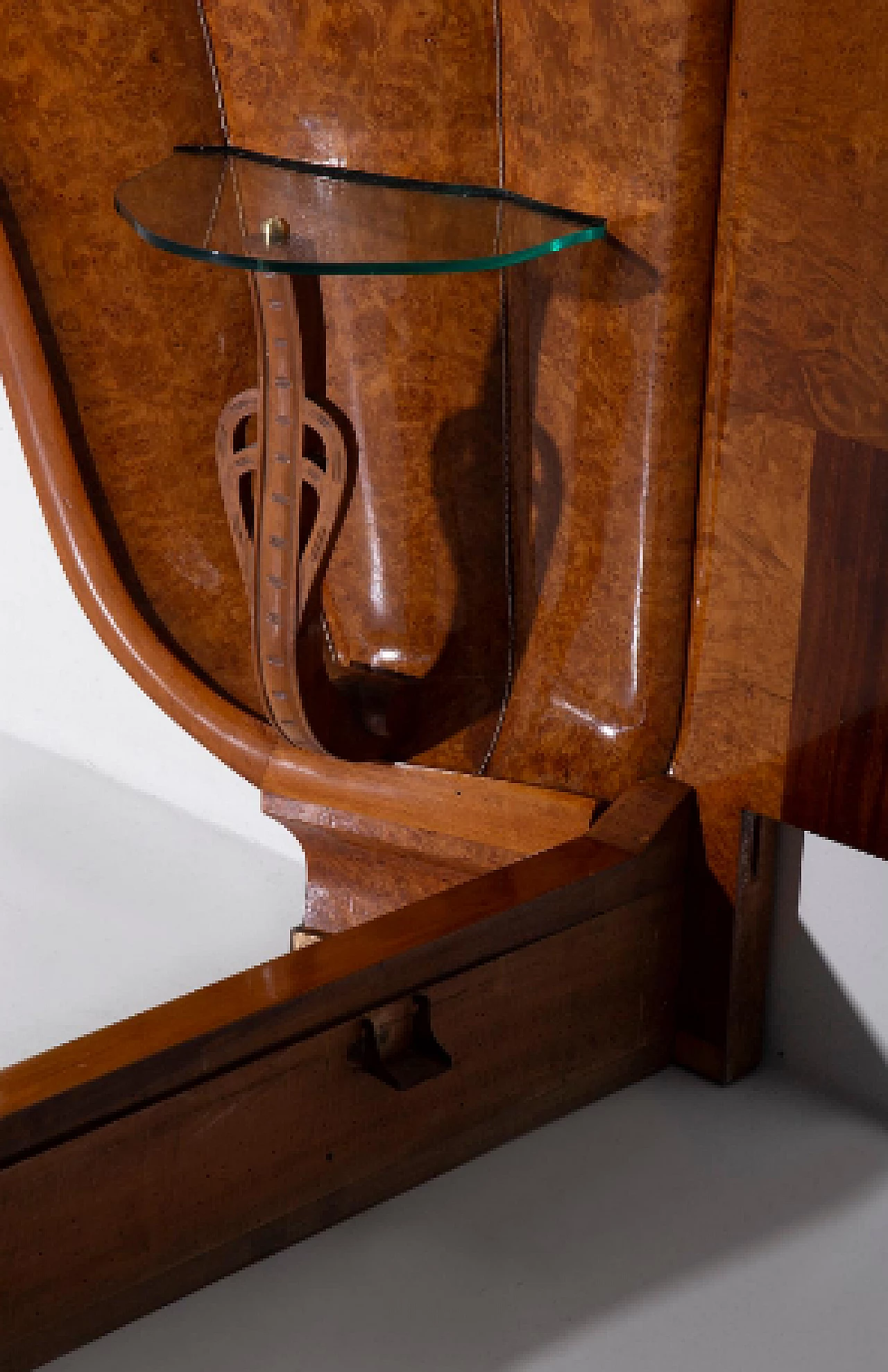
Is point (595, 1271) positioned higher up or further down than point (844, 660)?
further down

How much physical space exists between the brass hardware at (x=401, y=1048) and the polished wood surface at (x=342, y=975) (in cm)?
1

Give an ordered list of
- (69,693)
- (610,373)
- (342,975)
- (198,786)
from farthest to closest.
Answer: (69,693), (198,786), (610,373), (342,975)

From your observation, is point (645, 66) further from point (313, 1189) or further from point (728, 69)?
point (313, 1189)

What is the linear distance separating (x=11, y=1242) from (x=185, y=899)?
1.65 feet

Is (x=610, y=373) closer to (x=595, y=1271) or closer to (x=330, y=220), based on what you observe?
(x=330, y=220)

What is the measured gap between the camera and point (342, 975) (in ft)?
2.75

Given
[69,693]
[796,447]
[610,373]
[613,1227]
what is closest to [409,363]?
[610,373]

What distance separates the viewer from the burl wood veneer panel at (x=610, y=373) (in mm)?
902

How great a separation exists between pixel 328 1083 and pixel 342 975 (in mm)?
58

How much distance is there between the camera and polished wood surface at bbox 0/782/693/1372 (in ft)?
2.55

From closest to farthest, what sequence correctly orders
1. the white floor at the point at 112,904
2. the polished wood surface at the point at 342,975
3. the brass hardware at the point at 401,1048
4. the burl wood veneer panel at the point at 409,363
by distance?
the polished wood surface at the point at 342,975
the brass hardware at the point at 401,1048
the burl wood veneer panel at the point at 409,363
the white floor at the point at 112,904

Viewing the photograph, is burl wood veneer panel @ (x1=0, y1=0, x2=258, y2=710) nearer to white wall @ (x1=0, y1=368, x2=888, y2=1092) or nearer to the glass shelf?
the glass shelf

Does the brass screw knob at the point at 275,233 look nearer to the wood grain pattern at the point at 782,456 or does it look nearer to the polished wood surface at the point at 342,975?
the wood grain pattern at the point at 782,456

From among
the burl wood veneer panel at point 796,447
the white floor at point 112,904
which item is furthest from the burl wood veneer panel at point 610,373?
the white floor at point 112,904
